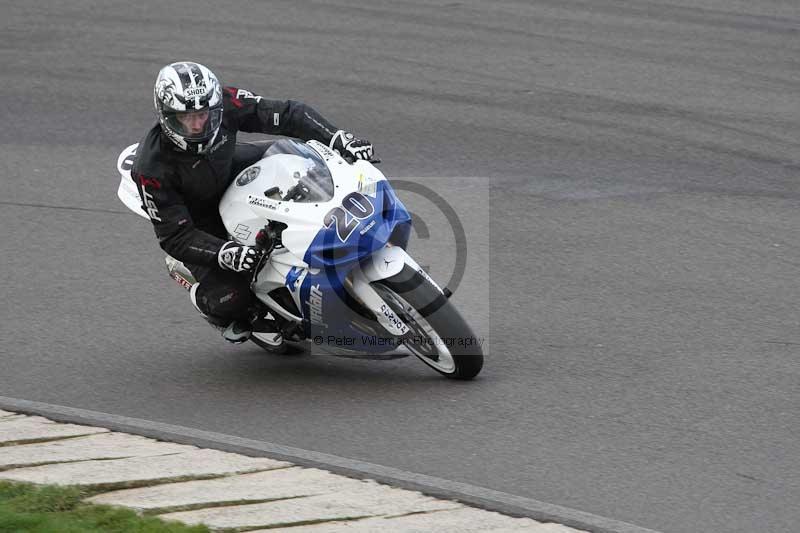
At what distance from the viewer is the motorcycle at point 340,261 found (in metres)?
6.47

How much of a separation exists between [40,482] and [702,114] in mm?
7838

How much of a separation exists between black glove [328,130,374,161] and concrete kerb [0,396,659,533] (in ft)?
5.59

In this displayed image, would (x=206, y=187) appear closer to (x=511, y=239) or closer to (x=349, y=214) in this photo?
(x=349, y=214)

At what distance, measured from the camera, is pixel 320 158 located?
678 cm

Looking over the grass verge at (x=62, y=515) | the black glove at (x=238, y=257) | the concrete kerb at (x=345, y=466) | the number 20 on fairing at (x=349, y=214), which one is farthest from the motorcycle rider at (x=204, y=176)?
the grass verge at (x=62, y=515)

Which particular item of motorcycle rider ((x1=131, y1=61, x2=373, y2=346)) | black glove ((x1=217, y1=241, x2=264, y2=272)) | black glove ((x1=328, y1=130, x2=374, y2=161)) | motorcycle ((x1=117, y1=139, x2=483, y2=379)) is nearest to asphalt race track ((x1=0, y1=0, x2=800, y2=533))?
motorcycle ((x1=117, y1=139, x2=483, y2=379))

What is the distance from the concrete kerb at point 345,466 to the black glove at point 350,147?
170 cm

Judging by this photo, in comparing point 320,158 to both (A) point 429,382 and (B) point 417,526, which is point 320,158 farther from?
(B) point 417,526

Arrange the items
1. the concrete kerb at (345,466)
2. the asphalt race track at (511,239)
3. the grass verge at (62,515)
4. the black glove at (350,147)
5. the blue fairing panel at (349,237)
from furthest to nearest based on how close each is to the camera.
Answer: the black glove at (350,147) → the blue fairing panel at (349,237) → the asphalt race track at (511,239) → the concrete kerb at (345,466) → the grass verge at (62,515)

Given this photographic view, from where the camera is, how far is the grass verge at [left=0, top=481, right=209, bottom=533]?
4.81m

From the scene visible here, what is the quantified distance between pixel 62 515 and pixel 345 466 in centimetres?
128

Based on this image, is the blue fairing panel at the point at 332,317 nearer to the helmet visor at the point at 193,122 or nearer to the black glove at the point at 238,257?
the black glove at the point at 238,257

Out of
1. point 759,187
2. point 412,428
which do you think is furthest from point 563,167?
point 412,428

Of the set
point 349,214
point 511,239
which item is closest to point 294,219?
point 349,214
